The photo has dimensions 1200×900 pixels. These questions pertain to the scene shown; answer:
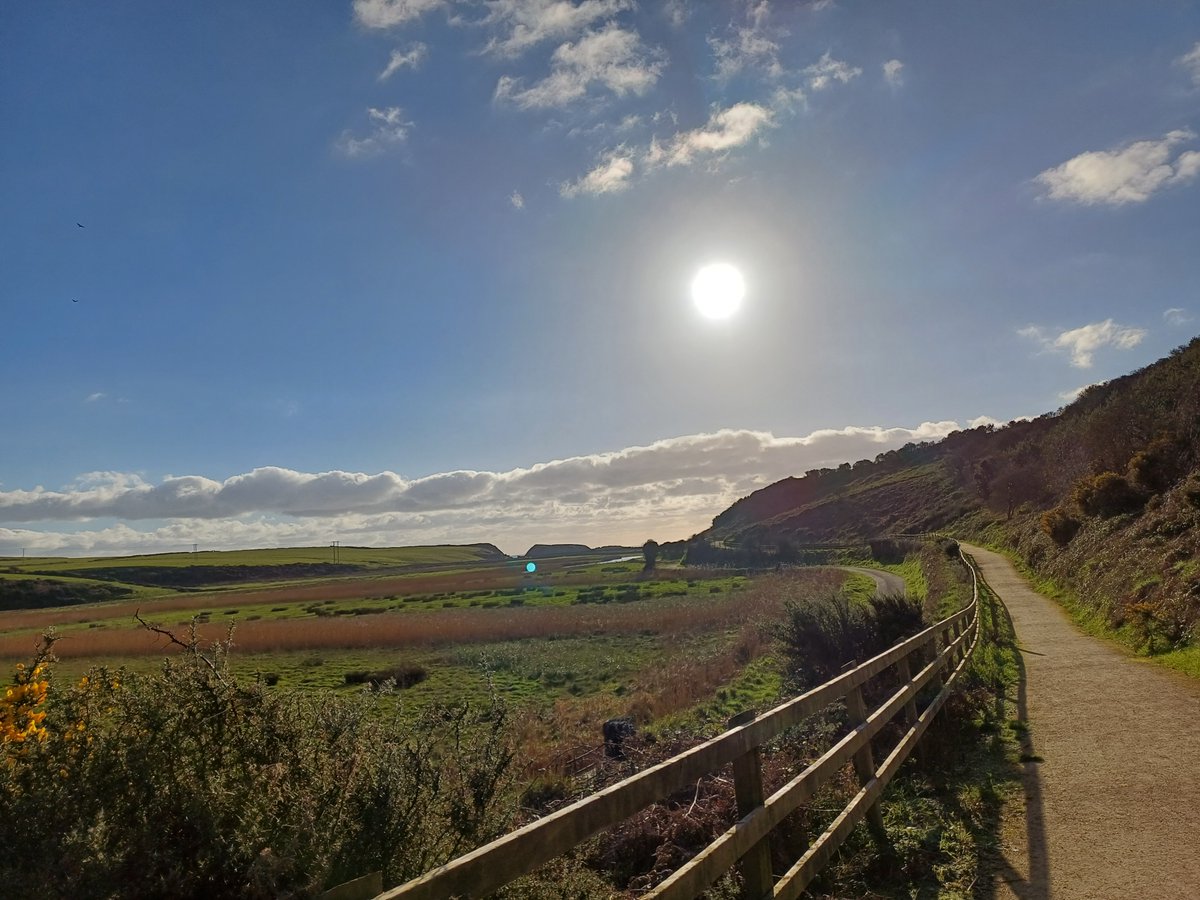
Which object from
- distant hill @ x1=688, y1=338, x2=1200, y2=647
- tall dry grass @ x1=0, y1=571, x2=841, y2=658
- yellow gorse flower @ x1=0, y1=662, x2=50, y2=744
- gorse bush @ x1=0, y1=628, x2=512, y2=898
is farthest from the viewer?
tall dry grass @ x1=0, y1=571, x2=841, y2=658

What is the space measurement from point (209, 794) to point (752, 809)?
268 centimetres

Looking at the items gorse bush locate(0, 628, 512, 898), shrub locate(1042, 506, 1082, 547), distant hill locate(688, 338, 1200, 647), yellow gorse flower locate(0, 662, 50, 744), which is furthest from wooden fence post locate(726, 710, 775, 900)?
shrub locate(1042, 506, 1082, 547)

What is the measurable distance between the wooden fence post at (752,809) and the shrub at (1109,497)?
103 ft

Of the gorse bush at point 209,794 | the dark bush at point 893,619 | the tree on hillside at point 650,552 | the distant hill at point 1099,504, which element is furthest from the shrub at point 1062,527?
the tree on hillside at point 650,552

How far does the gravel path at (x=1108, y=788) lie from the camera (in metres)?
5.29

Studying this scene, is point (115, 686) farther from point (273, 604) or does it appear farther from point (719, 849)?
point (273, 604)

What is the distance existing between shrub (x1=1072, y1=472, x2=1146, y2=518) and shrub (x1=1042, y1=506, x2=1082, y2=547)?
31.8 inches

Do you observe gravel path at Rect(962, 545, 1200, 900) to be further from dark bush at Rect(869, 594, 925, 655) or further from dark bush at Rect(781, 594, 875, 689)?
dark bush at Rect(781, 594, 875, 689)

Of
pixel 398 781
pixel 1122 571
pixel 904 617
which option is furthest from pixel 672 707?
pixel 398 781

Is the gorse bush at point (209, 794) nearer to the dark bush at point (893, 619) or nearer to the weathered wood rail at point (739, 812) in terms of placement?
the weathered wood rail at point (739, 812)

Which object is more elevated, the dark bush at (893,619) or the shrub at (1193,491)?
the shrub at (1193,491)

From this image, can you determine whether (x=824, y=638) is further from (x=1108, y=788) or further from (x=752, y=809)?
(x=752, y=809)

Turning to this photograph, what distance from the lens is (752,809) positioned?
4.03m

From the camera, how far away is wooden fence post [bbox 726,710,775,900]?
13.0 feet
